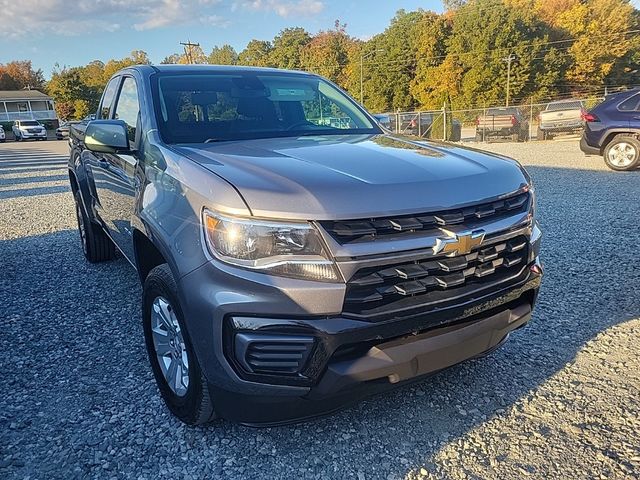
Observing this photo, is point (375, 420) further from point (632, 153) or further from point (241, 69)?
point (632, 153)

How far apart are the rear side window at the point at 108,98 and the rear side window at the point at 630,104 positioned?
408 inches

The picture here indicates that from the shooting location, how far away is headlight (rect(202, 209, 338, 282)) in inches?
74.3

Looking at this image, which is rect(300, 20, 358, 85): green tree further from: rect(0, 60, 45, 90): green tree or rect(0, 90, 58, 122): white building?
rect(0, 60, 45, 90): green tree

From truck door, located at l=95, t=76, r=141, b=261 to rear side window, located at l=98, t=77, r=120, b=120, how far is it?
0.23 meters

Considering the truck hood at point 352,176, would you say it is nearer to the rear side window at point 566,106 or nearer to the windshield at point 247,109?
the windshield at point 247,109

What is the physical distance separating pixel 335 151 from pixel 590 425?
6.26 feet

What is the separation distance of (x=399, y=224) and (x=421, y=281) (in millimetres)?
271

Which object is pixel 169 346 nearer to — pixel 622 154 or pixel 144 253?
pixel 144 253

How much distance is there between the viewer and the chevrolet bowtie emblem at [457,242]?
2.01m

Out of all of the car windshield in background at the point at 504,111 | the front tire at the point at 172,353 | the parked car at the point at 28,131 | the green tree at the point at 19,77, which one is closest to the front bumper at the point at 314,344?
the front tire at the point at 172,353

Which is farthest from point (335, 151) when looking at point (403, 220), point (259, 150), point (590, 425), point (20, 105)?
point (20, 105)

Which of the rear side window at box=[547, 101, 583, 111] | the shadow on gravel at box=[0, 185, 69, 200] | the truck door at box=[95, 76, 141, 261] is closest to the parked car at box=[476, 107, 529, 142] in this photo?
the rear side window at box=[547, 101, 583, 111]

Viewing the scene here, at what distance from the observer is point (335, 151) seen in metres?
2.59

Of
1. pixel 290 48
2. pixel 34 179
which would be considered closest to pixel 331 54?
pixel 290 48
